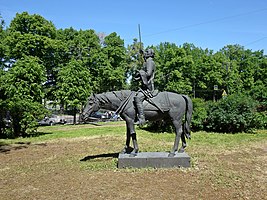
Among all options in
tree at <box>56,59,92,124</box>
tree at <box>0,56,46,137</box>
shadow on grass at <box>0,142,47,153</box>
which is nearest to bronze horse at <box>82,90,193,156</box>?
shadow on grass at <box>0,142,47,153</box>

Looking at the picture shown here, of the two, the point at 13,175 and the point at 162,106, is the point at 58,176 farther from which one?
the point at 162,106

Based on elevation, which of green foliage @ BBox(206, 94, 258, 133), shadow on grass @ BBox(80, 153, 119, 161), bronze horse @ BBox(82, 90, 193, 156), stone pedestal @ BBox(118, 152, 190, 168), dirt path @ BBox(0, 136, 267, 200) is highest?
bronze horse @ BBox(82, 90, 193, 156)

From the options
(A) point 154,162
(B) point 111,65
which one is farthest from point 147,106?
(B) point 111,65

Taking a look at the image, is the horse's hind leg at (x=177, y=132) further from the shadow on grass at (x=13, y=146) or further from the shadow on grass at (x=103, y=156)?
the shadow on grass at (x=13, y=146)

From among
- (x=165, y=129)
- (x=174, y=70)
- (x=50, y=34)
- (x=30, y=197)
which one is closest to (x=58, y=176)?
(x=30, y=197)

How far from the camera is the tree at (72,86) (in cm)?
2530

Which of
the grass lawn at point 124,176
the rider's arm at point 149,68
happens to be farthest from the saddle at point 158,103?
the grass lawn at point 124,176

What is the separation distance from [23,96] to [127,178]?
39.2 ft

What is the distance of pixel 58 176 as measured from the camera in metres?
6.84

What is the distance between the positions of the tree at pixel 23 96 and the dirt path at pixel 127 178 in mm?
5741

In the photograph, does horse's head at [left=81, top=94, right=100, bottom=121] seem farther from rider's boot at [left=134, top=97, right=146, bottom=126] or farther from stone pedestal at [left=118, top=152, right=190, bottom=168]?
stone pedestal at [left=118, top=152, right=190, bottom=168]

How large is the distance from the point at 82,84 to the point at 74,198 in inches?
862

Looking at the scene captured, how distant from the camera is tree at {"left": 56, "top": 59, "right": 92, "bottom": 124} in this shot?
2530cm

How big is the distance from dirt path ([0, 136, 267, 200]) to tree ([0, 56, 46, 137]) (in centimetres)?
574
